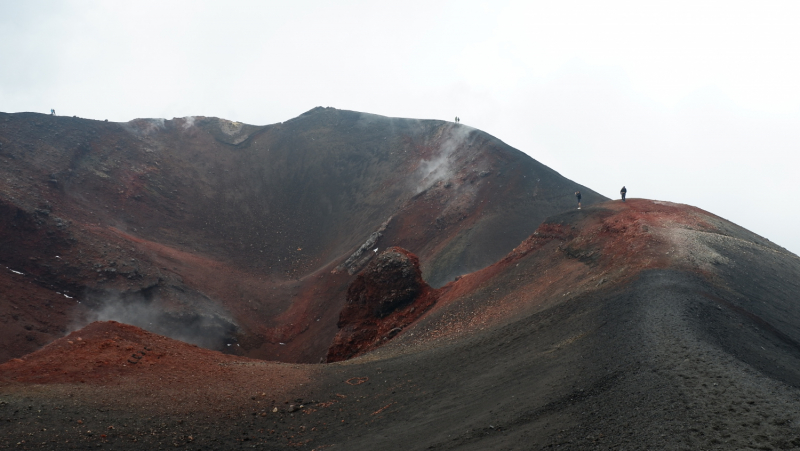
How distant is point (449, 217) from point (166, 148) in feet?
121

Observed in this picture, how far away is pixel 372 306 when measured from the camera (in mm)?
31797

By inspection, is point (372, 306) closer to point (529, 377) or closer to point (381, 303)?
point (381, 303)

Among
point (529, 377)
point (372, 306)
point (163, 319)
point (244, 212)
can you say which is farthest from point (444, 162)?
point (529, 377)

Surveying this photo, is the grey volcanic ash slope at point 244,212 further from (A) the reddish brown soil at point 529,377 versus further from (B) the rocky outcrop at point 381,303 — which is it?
(A) the reddish brown soil at point 529,377

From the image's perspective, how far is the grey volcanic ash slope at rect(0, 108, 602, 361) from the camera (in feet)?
119

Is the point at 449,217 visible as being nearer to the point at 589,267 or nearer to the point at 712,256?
the point at 589,267

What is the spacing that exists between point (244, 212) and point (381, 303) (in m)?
30.4

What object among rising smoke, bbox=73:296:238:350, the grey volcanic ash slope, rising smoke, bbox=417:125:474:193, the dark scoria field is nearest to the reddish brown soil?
the dark scoria field

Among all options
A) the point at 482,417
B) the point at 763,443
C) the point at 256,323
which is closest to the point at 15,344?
the point at 256,323

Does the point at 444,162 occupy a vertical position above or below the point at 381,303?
above

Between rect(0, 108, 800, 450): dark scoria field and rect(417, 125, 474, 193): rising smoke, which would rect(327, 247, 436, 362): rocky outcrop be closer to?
rect(0, 108, 800, 450): dark scoria field

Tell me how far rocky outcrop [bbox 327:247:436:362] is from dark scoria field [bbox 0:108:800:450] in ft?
0.45

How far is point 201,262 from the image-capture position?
45062mm

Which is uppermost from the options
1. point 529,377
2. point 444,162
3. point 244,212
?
point 444,162
